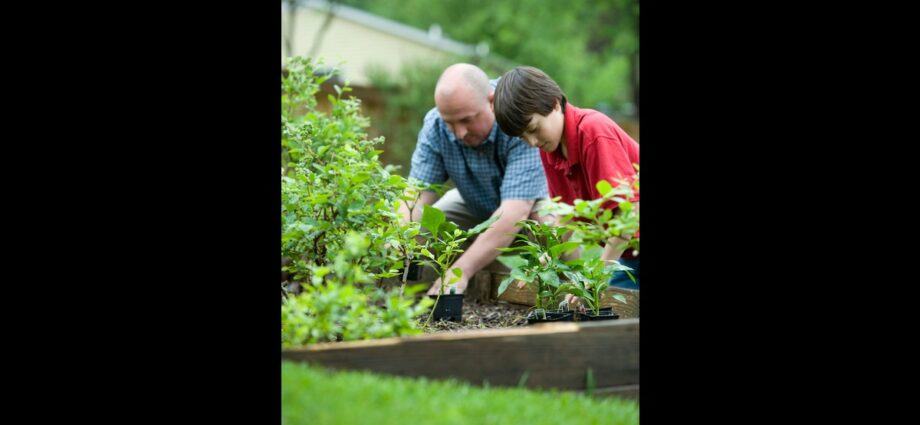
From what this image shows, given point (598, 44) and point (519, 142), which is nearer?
point (519, 142)

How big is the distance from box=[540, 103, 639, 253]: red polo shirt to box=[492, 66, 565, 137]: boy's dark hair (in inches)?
5.0

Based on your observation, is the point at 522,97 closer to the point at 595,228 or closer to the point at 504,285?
the point at 504,285

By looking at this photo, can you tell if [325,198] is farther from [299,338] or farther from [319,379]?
[319,379]

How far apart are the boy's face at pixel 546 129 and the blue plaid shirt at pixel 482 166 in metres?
0.76

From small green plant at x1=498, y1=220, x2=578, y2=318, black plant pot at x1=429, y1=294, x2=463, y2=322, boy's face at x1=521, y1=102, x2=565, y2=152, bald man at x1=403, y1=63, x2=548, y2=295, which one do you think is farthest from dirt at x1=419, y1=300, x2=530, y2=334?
boy's face at x1=521, y1=102, x2=565, y2=152

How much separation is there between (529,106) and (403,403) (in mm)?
1699

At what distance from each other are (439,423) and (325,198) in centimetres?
107

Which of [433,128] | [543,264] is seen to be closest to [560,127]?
[543,264]

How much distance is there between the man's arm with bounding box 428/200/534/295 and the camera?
4043mm

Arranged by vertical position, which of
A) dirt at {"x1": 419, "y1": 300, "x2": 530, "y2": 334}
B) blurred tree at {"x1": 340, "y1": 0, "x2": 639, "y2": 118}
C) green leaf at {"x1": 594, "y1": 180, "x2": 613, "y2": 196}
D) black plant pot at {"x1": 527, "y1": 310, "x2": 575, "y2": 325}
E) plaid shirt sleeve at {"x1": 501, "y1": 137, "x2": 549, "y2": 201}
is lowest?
dirt at {"x1": 419, "y1": 300, "x2": 530, "y2": 334}

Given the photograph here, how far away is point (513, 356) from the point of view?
6.99 feet

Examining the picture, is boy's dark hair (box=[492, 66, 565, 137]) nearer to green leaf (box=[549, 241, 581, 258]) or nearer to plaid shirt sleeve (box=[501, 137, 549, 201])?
green leaf (box=[549, 241, 581, 258])
